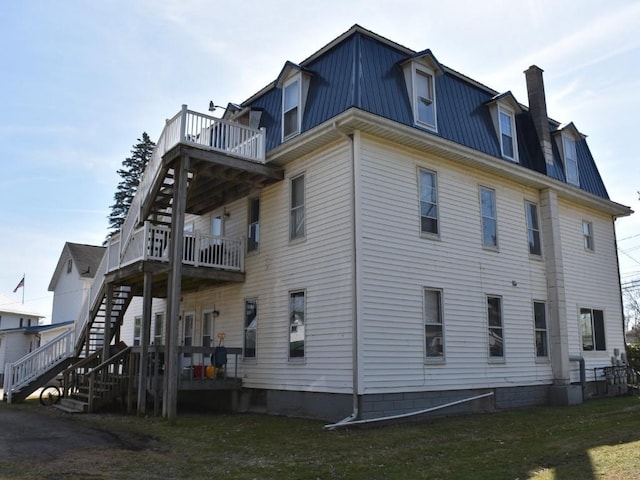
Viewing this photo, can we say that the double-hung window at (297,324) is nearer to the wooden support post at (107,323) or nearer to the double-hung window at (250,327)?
the double-hung window at (250,327)

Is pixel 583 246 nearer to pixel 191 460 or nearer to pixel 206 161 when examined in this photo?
pixel 206 161

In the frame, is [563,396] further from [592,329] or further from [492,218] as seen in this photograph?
[492,218]

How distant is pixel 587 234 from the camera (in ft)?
69.3

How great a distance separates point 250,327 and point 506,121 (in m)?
10.3

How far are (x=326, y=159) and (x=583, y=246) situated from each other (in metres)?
11.2

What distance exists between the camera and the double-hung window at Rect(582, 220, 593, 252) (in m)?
20.9

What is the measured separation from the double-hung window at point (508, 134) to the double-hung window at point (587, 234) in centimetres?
497

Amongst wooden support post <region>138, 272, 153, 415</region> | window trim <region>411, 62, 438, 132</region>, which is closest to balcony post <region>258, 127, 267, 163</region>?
window trim <region>411, 62, 438, 132</region>

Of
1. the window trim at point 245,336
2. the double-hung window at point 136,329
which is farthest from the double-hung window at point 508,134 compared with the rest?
the double-hung window at point 136,329

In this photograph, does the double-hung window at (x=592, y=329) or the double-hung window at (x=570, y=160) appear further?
the double-hung window at (x=570, y=160)

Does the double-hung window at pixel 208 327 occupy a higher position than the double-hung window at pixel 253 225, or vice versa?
the double-hung window at pixel 253 225

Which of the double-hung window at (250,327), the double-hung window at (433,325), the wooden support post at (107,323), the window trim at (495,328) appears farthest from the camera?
the wooden support post at (107,323)

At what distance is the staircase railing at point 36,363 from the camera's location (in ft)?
63.3

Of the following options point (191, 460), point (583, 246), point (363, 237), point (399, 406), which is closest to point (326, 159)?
point (363, 237)
